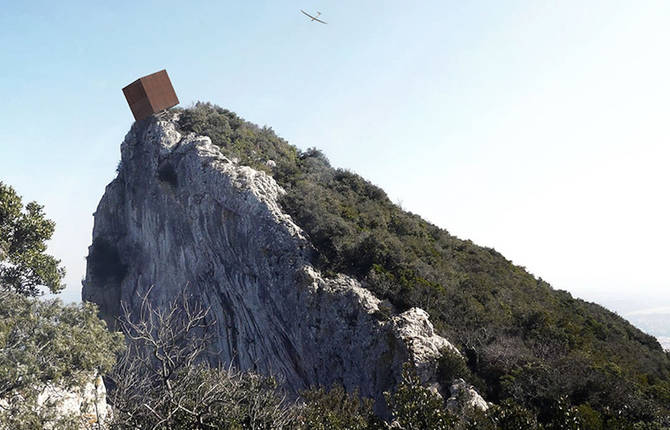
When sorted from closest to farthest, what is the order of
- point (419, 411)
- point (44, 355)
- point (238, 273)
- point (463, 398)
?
point (419, 411), point (463, 398), point (44, 355), point (238, 273)

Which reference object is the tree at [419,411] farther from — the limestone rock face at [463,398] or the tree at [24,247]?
the tree at [24,247]

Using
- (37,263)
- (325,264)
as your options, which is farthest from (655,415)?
(37,263)

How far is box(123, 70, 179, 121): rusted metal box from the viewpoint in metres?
31.6

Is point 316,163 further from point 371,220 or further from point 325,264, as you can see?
point 325,264

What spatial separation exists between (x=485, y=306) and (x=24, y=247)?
2001 cm

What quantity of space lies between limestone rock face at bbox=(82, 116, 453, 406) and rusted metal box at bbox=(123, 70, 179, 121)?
3.14ft

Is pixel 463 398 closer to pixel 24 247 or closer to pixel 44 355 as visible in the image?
pixel 44 355

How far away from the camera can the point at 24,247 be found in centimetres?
1809

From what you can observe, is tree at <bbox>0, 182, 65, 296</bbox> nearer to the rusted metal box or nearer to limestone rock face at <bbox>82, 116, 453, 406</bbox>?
limestone rock face at <bbox>82, 116, 453, 406</bbox>

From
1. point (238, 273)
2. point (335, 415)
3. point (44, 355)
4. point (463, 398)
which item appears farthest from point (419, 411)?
point (238, 273)

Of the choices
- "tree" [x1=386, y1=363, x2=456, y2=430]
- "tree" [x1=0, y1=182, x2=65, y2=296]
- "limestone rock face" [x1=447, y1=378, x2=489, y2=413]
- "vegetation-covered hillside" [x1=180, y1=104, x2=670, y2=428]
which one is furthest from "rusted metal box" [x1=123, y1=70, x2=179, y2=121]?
"tree" [x1=386, y1=363, x2=456, y2=430]

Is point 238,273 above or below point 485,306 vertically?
above

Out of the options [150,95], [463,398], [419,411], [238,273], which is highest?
[150,95]

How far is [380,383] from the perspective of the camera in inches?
607
